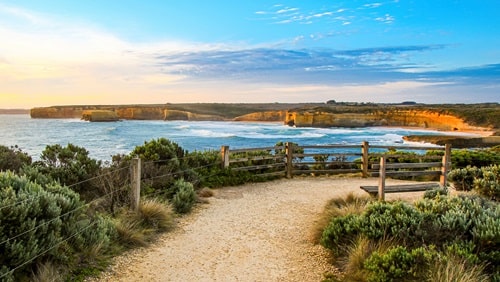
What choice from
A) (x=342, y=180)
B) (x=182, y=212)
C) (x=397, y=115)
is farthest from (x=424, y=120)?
(x=182, y=212)

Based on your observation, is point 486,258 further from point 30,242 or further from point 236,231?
point 30,242

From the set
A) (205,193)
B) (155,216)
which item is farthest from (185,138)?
(155,216)

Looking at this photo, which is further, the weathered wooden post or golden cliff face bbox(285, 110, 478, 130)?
golden cliff face bbox(285, 110, 478, 130)

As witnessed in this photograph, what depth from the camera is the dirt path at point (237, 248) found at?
5.21 m

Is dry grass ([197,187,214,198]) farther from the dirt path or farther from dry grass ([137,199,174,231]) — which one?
dry grass ([137,199,174,231])

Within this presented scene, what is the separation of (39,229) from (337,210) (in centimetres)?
502

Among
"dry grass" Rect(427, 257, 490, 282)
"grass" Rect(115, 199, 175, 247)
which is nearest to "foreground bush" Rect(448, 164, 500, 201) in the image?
"dry grass" Rect(427, 257, 490, 282)

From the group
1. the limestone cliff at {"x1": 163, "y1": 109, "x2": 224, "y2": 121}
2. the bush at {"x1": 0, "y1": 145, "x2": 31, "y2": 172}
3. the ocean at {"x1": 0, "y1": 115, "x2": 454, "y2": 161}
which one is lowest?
the ocean at {"x1": 0, "y1": 115, "x2": 454, "y2": 161}

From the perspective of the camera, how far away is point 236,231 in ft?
23.3

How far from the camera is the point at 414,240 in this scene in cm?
530

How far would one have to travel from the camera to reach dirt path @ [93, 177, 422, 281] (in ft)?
17.1

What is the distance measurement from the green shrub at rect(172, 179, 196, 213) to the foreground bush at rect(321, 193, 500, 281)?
346 cm

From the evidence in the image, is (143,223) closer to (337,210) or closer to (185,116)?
(337,210)

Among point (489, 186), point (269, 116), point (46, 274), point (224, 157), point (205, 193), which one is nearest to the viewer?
point (46, 274)
